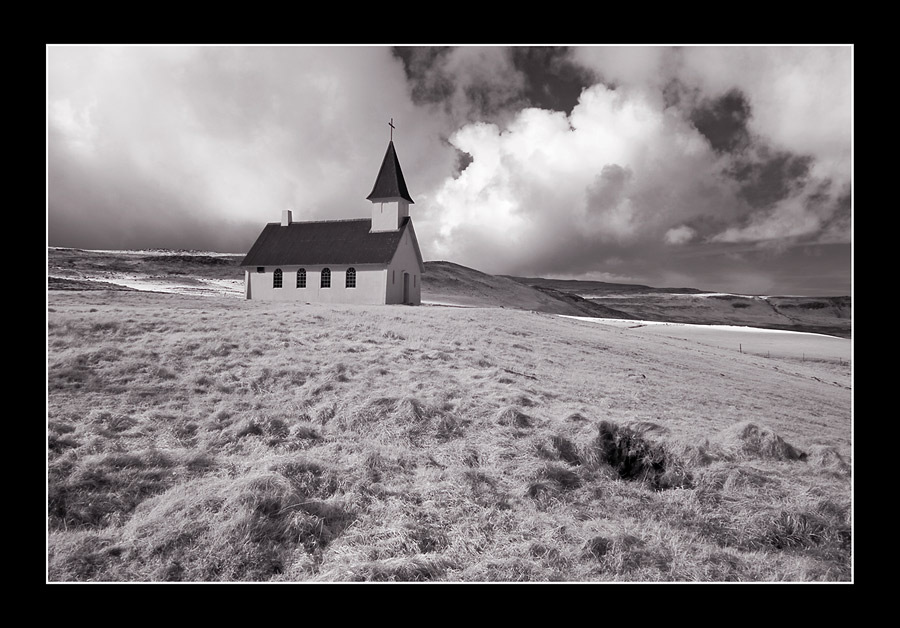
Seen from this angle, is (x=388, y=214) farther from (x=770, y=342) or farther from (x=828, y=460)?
(x=828, y=460)

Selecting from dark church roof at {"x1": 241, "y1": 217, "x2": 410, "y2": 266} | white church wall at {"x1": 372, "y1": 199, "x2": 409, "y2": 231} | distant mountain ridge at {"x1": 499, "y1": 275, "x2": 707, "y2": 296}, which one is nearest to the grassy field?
dark church roof at {"x1": 241, "y1": 217, "x2": 410, "y2": 266}

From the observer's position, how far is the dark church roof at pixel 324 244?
27.5 m

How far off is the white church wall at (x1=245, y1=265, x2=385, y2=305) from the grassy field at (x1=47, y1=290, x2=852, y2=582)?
1629cm

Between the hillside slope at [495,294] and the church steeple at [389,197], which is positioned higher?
the church steeple at [389,197]

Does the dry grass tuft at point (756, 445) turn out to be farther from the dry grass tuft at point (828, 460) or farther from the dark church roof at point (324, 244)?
the dark church roof at point (324, 244)

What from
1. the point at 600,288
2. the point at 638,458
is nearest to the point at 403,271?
the point at 638,458

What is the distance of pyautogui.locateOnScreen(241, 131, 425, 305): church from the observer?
27.2 meters

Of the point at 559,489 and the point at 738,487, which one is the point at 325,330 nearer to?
the point at 559,489

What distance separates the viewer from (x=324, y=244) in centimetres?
2875

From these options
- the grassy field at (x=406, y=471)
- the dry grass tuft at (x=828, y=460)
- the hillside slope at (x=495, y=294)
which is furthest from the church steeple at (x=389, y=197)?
the dry grass tuft at (x=828, y=460)

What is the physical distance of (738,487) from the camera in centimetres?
591

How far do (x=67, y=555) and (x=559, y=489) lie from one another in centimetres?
484

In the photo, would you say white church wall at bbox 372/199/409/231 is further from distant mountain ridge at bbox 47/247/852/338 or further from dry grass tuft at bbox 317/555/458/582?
A: dry grass tuft at bbox 317/555/458/582

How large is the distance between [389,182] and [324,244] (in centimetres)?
522
